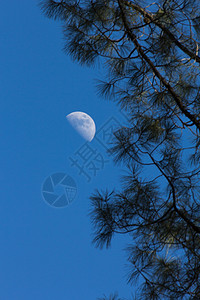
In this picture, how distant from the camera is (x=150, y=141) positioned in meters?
2.13

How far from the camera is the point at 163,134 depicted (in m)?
2.26

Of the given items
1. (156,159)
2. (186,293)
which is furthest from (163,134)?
(186,293)

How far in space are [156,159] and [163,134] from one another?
298 mm

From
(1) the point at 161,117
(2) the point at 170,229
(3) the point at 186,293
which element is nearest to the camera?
(3) the point at 186,293

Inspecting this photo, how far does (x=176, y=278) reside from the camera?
2.01 m

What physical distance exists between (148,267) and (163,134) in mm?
678

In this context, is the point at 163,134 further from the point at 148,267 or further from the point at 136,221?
the point at 148,267

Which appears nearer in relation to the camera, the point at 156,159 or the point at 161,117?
the point at 156,159

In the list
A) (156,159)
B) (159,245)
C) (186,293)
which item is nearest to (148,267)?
(159,245)

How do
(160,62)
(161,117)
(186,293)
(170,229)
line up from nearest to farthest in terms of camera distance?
(186,293), (170,229), (160,62), (161,117)

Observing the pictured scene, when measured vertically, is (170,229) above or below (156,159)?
below

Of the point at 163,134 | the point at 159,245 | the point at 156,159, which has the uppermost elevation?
the point at 163,134

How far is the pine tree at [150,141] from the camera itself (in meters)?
1.99

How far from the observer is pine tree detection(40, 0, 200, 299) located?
1989mm
